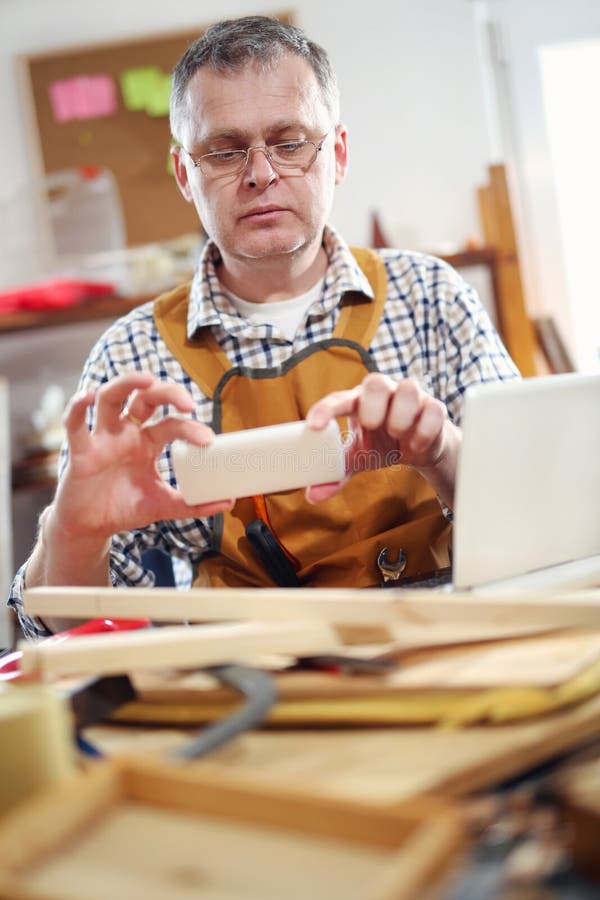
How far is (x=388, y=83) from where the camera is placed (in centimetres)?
302

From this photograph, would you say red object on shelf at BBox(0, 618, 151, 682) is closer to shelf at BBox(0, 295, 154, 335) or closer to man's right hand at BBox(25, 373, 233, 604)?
man's right hand at BBox(25, 373, 233, 604)

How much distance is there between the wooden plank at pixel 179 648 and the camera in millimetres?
673

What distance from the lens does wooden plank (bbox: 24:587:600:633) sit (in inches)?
26.5

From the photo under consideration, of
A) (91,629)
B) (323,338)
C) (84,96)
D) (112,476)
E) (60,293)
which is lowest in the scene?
(91,629)

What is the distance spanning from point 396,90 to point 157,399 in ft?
7.47

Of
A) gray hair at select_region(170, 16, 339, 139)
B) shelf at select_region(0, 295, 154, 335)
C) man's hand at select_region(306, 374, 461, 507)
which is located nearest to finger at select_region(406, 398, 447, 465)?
man's hand at select_region(306, 374, 461, 507)

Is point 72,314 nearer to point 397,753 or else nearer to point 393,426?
point 393,426

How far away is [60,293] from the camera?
9.21ft

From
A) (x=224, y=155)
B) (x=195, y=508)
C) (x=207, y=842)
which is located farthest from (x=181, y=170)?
(x=207, y=842)

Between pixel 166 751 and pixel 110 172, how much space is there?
107 inches

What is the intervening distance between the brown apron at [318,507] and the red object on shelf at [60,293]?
4.64ft

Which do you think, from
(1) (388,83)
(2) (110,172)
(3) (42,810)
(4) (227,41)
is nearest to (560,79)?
(1) (388,83)

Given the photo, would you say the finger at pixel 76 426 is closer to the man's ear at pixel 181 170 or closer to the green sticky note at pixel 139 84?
the man's ear at pixel 181 170

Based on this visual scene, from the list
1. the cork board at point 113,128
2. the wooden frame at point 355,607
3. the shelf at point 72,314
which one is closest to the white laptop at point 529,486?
the wooden frame at point 355,607
